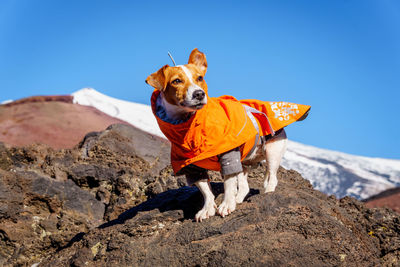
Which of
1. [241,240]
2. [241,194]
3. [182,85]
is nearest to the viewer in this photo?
[241,240]

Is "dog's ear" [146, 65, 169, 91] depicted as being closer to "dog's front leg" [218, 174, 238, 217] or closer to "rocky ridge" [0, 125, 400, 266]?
"dog's front leg" [218, 174, 238, 217]

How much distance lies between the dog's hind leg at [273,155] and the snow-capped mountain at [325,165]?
40.4 ft

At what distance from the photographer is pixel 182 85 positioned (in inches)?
174

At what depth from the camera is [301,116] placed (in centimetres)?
568

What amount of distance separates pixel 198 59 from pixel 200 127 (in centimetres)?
88

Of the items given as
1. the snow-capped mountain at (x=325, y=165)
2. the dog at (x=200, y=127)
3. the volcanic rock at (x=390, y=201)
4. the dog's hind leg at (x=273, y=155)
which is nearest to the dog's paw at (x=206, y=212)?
the dog at (x=200, y=127)

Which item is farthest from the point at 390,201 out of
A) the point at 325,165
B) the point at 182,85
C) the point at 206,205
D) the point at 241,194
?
the point at 182,85

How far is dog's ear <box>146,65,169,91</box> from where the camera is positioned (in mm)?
4500

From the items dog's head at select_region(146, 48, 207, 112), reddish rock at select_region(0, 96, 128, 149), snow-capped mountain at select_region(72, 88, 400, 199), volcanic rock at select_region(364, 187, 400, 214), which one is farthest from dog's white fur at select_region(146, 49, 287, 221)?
snow-capped mountain at select_region(72, 88, 400, 199)

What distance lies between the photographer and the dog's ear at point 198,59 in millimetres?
4875

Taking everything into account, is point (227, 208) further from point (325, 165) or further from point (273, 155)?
point (325, 165)

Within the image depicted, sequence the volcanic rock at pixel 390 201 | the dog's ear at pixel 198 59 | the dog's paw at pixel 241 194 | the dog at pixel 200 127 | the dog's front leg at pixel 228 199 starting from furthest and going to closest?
the volcanic rock at pixel 390 201 < the dog's paw at pixel 241 194 < the dog's ear at pixel 198 59 < the dog's front leg at pixel 228 199 < the dog at pixel 200 127

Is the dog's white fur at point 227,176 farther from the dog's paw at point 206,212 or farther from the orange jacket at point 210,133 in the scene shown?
the orange jacket at point 210,133

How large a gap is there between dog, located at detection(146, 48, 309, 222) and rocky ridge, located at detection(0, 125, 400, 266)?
1.41 ft
